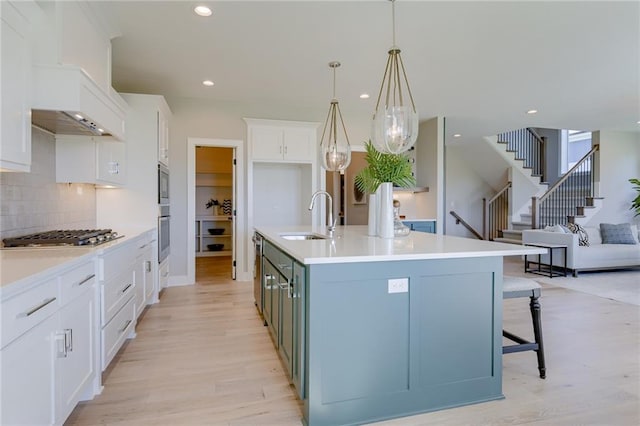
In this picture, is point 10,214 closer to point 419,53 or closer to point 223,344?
point 223,344

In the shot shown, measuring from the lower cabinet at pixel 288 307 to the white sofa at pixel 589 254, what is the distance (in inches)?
204

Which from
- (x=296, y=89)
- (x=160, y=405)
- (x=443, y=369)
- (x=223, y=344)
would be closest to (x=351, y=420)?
(x=443, y=369)

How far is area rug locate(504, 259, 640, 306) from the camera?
4508 mm

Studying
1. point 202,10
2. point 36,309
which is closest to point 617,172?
point 202,10

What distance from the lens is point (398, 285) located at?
189 centimetres

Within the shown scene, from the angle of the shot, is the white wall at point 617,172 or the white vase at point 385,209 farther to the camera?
the white wall at point 617,172

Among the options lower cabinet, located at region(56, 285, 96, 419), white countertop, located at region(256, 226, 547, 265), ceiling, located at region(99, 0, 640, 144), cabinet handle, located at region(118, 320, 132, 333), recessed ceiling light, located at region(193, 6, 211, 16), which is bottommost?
cabinet handle, located at region(118, 320, 132, 333)

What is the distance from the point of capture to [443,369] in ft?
6.47

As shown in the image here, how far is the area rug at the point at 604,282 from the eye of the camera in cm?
451

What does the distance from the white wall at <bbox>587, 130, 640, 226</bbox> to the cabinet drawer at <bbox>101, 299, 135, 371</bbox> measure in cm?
885

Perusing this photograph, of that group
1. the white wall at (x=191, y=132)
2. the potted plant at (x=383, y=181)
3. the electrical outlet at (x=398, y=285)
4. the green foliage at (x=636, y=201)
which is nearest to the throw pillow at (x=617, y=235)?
the green foliage at (x=636, y=201)

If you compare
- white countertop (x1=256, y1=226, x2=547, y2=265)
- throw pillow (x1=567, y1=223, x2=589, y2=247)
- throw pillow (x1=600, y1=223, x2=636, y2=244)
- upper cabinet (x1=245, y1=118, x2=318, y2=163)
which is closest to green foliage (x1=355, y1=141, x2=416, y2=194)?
white countertop (x1=256, y1=226, x2=547, y2=265)

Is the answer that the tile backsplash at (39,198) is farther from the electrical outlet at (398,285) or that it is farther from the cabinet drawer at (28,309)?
the electrical outlet at (398,285)

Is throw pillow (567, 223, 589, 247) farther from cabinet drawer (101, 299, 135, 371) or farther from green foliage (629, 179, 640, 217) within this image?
cabinet drawer (101, 299, 135, 371)
